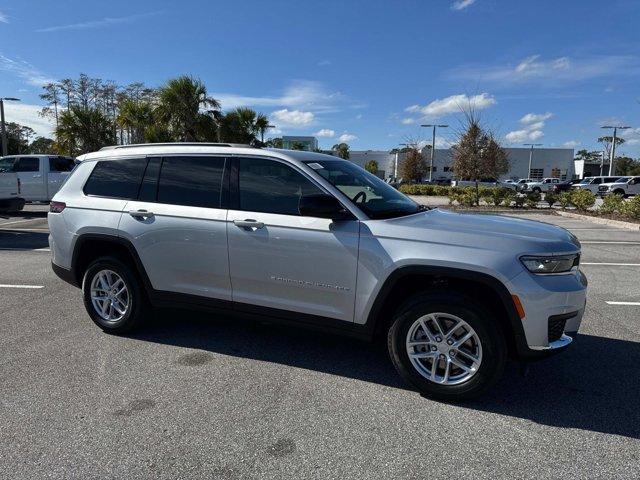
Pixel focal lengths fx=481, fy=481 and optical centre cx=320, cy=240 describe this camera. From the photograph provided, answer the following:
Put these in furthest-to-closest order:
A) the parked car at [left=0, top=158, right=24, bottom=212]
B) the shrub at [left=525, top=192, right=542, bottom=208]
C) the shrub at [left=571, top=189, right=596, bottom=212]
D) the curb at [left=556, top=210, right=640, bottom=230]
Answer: the shrub at [left=525, top=192, right=542, bottom=208] → the shrub at [left=571, top=189, right=596, bottom=212] → the parked car at [left=0, top=158, right=24, bottom=212] → the curb at [left=556, top=210, right=640, bottom=230]

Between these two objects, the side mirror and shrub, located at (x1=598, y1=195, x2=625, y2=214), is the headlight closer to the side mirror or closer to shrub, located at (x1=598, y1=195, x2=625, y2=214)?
the side mirror

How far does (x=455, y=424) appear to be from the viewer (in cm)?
320

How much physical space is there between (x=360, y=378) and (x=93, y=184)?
3230mm

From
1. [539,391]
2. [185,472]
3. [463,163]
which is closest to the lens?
[185,472]

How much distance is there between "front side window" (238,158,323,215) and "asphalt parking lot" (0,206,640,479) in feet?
4.42

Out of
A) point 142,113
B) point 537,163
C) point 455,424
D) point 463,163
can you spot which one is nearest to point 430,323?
point 455,424

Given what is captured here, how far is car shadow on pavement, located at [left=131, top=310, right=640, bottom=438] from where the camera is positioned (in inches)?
132

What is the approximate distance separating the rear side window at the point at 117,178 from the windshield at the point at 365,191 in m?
1.75

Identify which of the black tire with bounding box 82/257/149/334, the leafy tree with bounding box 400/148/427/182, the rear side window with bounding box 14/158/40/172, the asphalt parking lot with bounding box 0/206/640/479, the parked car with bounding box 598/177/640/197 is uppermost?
the leafy tree with bounding box 400/148/427/182

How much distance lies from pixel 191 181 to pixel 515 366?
3.27 m

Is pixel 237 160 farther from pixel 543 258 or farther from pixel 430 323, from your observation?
pixel 543 258

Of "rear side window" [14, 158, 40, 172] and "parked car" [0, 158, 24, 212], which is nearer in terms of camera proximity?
"parked car" [0, 158, 24, 212]

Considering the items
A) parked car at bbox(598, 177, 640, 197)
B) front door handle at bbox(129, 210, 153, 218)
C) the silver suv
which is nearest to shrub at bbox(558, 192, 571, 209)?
parked car at bbox(598, 177, 640, 197)

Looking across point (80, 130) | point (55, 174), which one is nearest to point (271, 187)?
point (55, 174)
